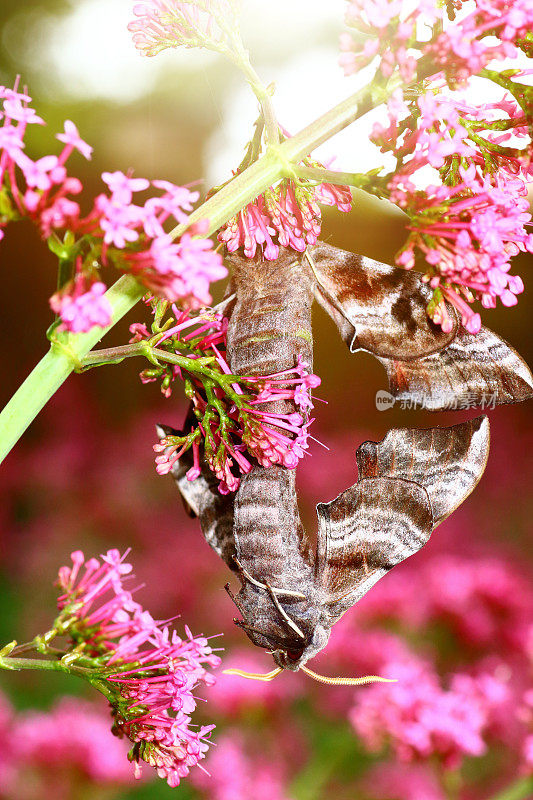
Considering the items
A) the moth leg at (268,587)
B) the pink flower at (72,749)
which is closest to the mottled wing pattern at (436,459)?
the moth leg at (268,587)

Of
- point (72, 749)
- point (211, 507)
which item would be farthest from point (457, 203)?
point (72, 749)

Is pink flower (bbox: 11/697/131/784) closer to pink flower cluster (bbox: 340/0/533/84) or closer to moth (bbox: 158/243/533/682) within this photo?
moth (bbox: 158/243/533/682)

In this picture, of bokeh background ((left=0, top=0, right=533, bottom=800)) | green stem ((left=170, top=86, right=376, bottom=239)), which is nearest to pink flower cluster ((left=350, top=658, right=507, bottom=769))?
bokeh background ((left=0, top=0, right=533, bottom=800))

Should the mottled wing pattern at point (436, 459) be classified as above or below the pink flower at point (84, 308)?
below

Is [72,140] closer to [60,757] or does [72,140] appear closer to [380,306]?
[380,306]

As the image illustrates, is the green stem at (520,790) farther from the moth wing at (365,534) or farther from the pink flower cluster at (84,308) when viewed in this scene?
the pink flower cluster at (84,308)

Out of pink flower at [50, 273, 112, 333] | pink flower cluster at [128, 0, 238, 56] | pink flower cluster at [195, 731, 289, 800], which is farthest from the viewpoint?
pink flower cluster at [195, 731, 289, 800]

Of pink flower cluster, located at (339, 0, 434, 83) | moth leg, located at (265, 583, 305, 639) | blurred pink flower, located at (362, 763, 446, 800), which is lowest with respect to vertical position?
blurred pink flower, located at (362, 763, 446, 800)
